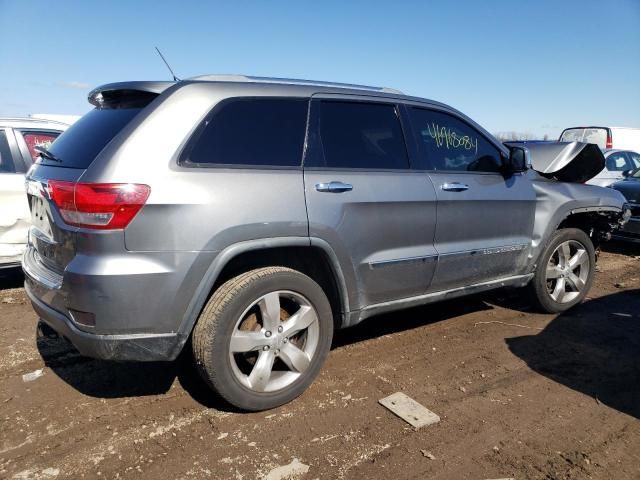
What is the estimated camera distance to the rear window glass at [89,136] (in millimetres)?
2627

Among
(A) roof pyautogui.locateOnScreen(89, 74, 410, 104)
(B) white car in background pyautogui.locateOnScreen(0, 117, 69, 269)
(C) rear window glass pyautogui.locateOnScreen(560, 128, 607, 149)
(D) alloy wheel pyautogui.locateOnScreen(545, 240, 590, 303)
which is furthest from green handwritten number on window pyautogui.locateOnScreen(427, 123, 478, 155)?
(C) rear window glass pyautogui.locateOnScreen(560, 128, 607, 149)

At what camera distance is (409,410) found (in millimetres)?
2990

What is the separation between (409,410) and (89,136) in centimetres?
250

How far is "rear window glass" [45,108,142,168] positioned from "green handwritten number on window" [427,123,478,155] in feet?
7.20

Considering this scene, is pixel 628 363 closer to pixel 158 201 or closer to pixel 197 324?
pixel 197 324

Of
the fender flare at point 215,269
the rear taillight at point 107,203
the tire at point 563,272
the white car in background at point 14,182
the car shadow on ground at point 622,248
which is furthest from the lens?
the car shadow on ground at point 622,248

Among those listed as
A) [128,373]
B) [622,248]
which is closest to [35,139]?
[128,373]

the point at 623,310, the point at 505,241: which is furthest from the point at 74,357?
the point at 623,310

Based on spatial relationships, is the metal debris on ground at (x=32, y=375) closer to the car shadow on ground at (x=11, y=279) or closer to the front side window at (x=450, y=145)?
the car shadow on ground at (x=11, y=279)

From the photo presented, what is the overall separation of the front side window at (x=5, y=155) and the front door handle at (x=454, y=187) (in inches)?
174

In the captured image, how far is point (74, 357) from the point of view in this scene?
12.0ft

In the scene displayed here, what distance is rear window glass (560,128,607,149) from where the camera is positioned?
14.4m

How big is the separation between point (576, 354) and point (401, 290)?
160 centimetres

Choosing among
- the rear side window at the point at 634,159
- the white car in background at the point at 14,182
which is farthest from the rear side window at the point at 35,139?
the rear side window at the point at 634,159
